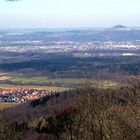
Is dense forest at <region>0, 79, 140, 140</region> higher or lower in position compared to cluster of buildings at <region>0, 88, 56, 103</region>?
higher

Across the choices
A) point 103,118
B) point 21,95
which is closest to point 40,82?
point 21,95

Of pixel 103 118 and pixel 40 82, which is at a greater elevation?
pixel 103 118

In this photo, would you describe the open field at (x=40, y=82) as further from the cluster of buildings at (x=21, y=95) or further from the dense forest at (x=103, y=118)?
the dense forest at (x=103, y=118)

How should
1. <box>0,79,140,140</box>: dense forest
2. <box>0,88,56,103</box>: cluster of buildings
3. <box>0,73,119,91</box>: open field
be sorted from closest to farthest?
1. <box>0,79,140,140</box>: dense forest
2. <box>0,88,56,103</box>: cluster of buildings
3. <box>0,73,119,91</box>: open field

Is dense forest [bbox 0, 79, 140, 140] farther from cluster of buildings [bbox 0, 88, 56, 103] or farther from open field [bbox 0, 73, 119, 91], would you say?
open field [bbox 0, 73, 119, 91]

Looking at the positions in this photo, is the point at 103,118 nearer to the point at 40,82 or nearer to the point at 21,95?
the point at 21,95

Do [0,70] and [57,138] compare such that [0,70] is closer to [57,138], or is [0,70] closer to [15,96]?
[15,96]

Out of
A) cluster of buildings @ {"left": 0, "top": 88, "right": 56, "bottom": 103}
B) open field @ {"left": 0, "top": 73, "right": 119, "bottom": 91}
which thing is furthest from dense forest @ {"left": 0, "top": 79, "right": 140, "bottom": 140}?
open field @ {"left": 0, "top": 73, "right": 119, "bottom": 91}

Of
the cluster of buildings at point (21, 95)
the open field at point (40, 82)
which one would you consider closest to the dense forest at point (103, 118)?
the cluster of buildings at point (21, 95)

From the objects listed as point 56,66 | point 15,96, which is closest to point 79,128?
point 15,96

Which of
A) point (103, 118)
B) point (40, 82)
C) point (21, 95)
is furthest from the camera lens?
point (40, 82)
